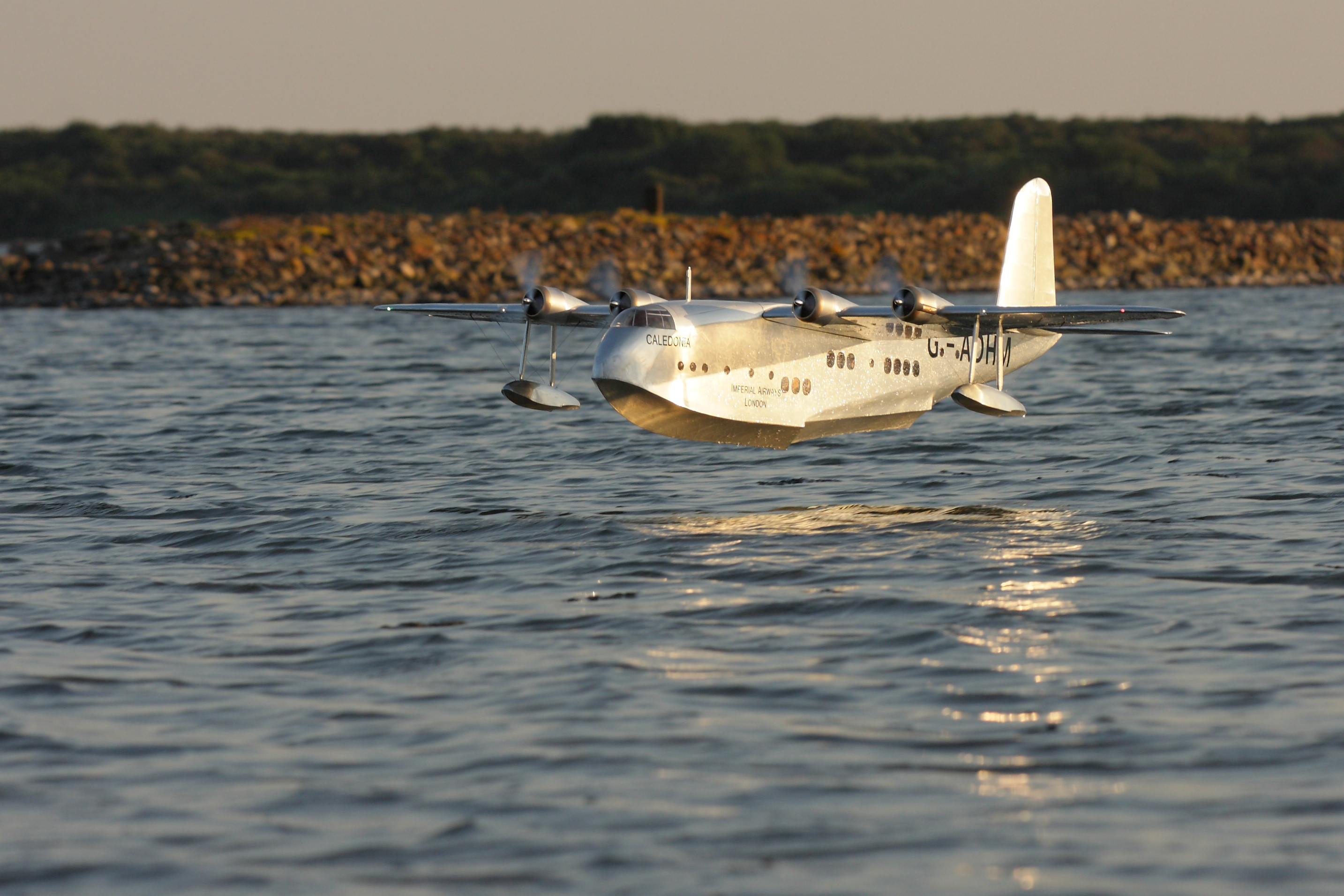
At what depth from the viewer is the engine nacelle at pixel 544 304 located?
2580cm

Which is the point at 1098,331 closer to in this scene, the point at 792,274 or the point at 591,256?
the point at 792,274

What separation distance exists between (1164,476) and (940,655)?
11.5 meters

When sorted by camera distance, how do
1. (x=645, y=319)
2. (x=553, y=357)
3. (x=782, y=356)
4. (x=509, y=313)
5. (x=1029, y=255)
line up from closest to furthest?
1. (x=645, y=319)
2. (x=782, y=356)
3. (x=509, y=313)
4. (x=553, y=357)
5. (x=1029, y=255)

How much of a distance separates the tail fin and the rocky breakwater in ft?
129

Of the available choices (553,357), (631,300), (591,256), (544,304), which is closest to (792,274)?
(553,357)

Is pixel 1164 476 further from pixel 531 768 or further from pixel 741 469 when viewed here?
pixel 531 768

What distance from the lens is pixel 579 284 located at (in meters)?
73.1

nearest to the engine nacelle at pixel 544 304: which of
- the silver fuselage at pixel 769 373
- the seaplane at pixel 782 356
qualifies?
the seaplane at pixel 782 356

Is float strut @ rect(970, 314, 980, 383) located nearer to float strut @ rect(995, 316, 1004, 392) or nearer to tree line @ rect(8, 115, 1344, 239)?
float strut @ rect(995, 316, 1004, 392)

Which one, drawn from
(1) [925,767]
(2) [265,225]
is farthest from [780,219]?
(1) [925,767]

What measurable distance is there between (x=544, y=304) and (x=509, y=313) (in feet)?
3.60

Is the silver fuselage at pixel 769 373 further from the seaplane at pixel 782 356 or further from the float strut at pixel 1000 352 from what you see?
the float strut at pixel 1000 352

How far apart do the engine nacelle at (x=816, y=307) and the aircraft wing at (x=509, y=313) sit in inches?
133

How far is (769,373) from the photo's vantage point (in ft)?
78.7
